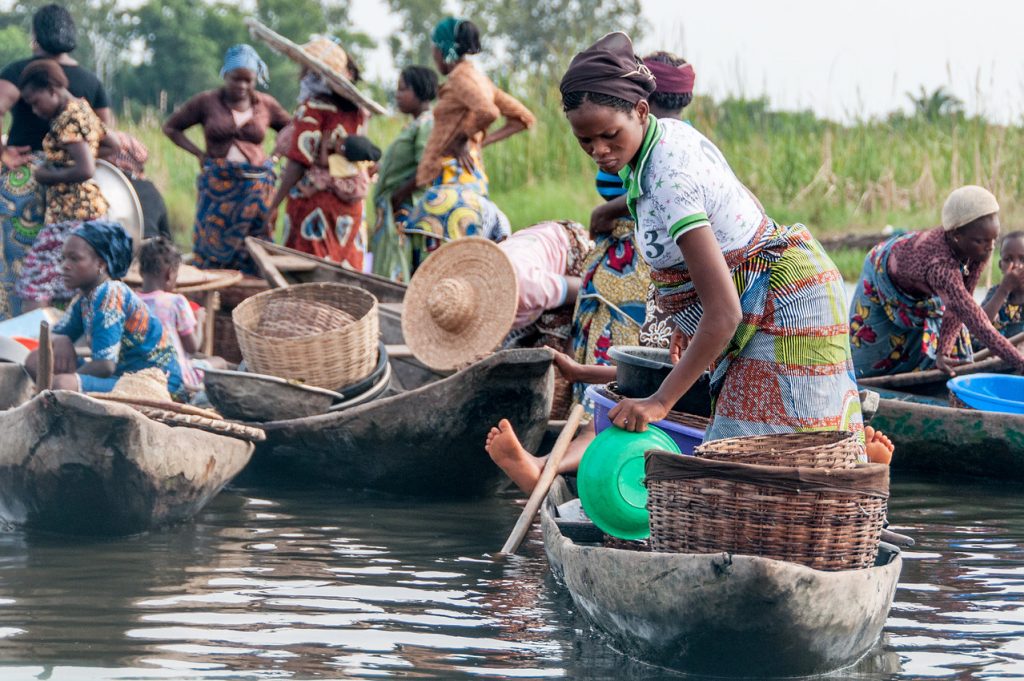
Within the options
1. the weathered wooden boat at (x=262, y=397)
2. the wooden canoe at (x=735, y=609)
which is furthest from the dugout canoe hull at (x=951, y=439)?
the wooden canoe at (x=735, y=609)

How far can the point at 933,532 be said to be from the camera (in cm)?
569

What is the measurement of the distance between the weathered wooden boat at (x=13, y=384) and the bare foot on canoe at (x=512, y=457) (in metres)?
2.37

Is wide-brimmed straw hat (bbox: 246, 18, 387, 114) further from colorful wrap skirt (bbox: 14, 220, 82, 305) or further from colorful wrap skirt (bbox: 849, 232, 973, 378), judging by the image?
colorful wrap skirt (bbox: 849, 232, 973, 378)

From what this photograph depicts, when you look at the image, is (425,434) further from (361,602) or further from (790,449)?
(790,449)

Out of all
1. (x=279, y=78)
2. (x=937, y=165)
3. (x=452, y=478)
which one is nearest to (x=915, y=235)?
(x=452, y=478)

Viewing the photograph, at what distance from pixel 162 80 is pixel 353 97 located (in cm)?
2404

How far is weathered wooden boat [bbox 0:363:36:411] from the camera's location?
6.26 metres

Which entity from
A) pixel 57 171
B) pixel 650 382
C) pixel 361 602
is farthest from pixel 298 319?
pixel 650 382

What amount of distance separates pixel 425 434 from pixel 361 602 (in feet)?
4.47

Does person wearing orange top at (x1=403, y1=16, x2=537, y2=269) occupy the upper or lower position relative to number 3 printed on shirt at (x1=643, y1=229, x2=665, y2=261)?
upper

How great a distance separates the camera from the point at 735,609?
133 inches

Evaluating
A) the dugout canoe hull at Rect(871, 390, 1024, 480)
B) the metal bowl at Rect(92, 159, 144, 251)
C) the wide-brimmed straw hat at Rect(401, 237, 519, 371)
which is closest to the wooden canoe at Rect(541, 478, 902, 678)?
the wide-brimmed straw hat at Rect(401, 237, 519, 371)

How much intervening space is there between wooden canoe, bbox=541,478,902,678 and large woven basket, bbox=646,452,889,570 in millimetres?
92

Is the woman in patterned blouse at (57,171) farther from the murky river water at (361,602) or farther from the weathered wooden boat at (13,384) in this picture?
the murky river water at (361,602)
